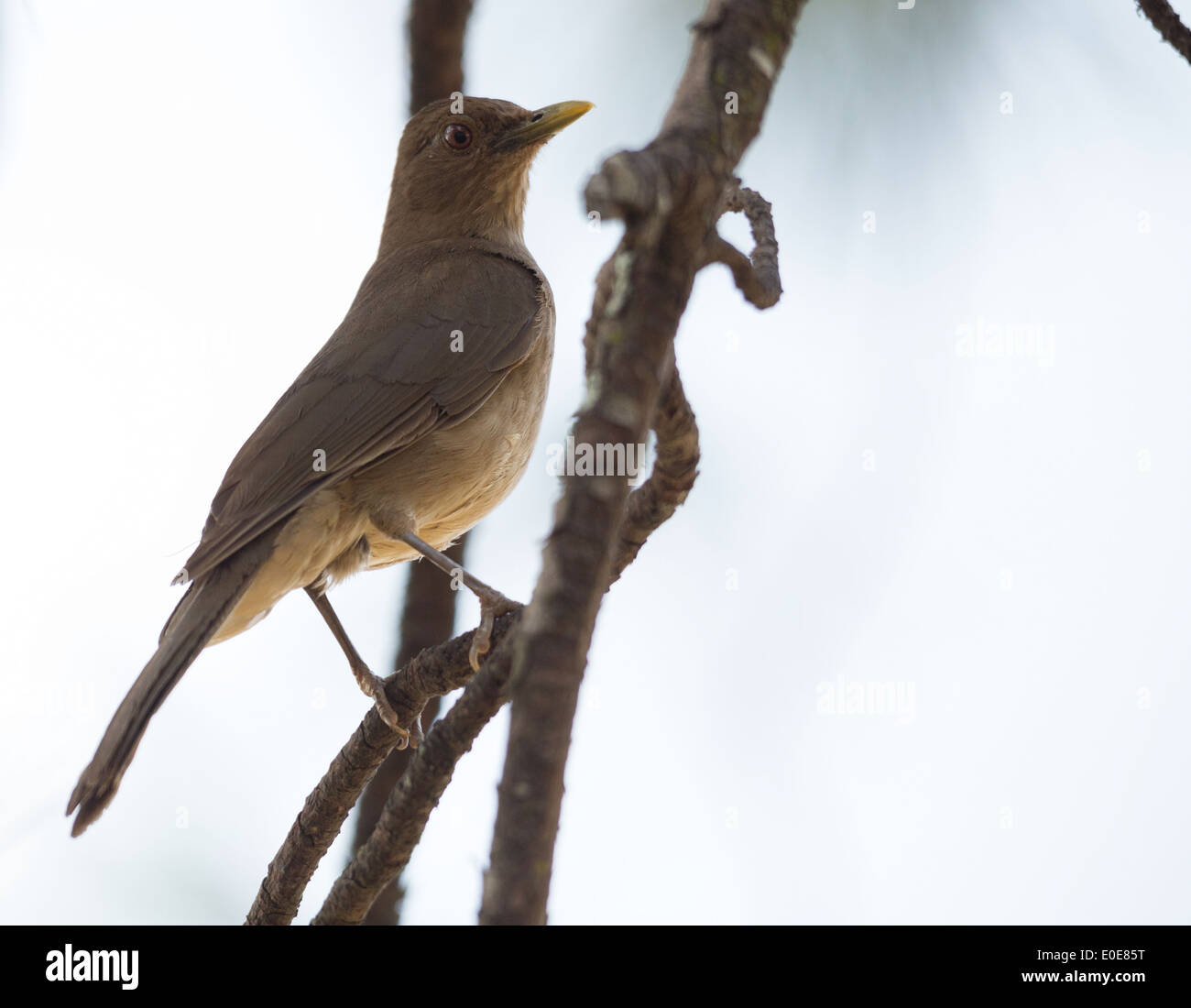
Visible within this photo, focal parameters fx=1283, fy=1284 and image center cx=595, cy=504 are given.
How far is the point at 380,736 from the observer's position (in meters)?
3.24

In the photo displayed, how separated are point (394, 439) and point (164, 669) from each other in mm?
1060

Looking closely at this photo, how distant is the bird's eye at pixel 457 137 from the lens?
5.06m

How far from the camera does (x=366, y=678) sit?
3922mm

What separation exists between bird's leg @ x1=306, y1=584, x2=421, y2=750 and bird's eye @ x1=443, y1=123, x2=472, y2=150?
6.27ft

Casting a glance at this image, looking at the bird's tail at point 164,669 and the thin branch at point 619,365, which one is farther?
the bird's tail at point 164,669

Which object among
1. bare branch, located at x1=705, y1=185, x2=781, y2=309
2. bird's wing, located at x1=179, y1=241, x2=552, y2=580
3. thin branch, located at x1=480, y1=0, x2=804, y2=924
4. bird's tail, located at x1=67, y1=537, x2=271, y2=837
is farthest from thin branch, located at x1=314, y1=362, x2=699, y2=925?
bird's wing, located at x1=179, y1=241, x2=552, y2=580

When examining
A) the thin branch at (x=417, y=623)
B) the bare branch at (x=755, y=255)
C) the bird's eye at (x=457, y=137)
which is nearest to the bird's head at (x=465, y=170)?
A: the bird's eye at (x=457, y=137)

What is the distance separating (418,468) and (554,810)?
2857mm

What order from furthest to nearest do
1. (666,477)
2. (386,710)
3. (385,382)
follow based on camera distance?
(385,382)
(386,710)
(666,477)

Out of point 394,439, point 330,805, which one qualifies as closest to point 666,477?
point 330,805

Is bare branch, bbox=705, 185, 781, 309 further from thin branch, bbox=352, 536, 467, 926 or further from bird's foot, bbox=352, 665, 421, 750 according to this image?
thin branch, bbox=352, 536, 467, 926

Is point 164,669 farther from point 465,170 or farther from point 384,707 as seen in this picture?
point 465,170

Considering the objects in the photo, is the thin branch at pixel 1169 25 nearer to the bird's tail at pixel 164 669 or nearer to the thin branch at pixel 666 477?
the thin branch at pixel 666 477
